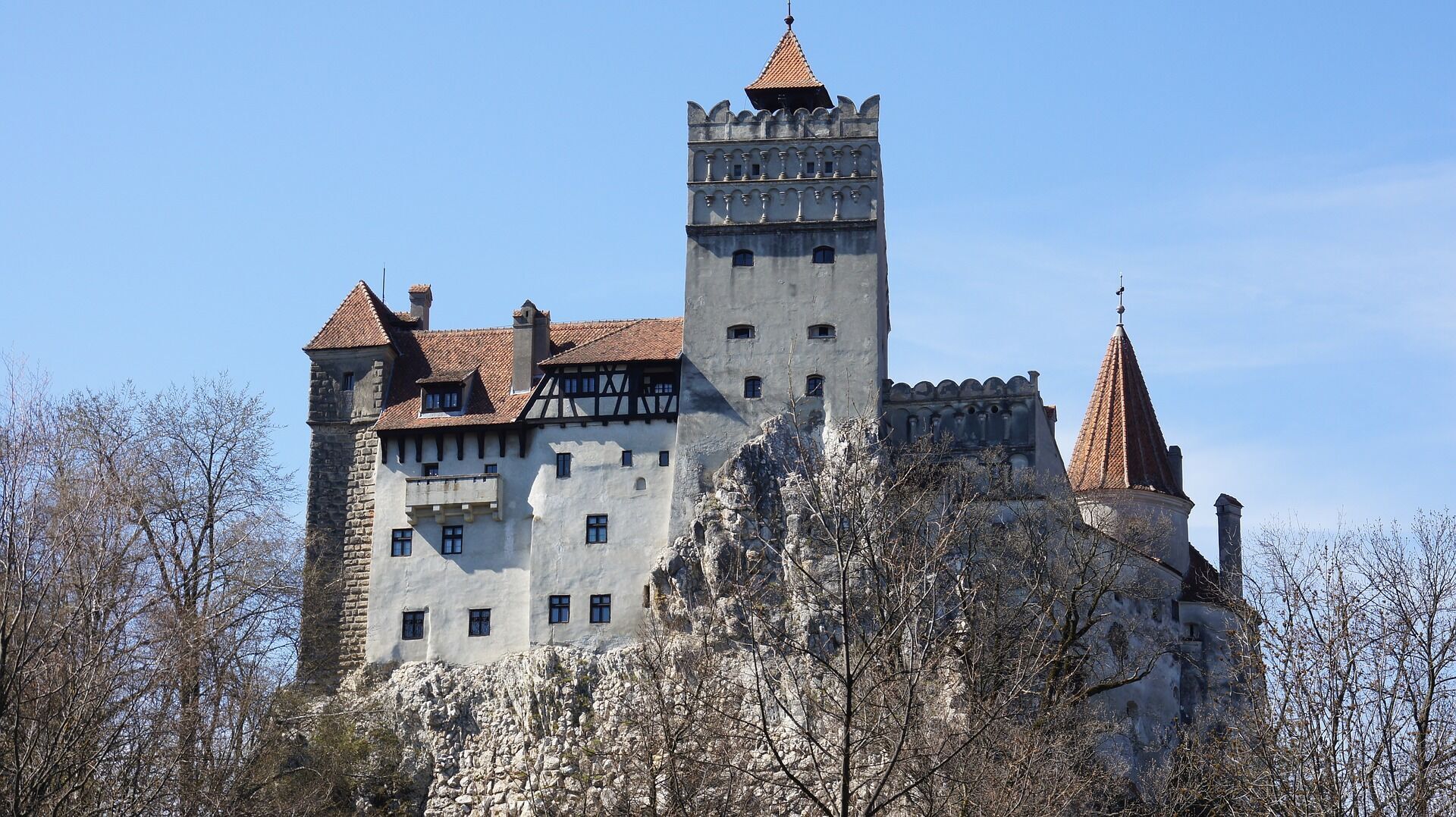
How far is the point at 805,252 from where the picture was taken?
51844 mm

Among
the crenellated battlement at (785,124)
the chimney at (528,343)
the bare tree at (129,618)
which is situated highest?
the crenellated battlement at (785,124)

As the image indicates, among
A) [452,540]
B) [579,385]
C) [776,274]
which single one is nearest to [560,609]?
[452,540]

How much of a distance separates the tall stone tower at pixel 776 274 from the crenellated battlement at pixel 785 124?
0.03 m

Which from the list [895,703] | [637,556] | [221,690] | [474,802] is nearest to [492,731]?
[474,802]

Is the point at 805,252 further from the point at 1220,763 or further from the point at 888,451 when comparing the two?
the point at 1220,763

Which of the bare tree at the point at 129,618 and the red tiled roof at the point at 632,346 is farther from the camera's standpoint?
the red tiled roof at the point at 632,346

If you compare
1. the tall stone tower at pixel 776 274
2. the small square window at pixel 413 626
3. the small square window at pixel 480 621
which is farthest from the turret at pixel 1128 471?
the small square window at pixel 413 626

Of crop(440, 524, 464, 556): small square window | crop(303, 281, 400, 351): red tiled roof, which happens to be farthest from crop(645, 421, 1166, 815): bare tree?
crop(303, 281, 400, 351): red tiled roof

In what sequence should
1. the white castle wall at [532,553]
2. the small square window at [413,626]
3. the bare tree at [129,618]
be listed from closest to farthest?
the bare tree at [129,618], the white castle wall at [532,553], the small square window at [413,626]

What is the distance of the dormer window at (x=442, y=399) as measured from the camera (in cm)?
5272

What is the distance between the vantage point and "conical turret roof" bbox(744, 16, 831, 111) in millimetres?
55438

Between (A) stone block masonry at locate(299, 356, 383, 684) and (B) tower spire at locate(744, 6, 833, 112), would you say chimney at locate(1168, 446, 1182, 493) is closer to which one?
(B) tower spire at locate(744, 6, 833, 112)

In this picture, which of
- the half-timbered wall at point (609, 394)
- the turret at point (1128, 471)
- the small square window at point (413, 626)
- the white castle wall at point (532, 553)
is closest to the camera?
the white castle wall at point (532, 553)

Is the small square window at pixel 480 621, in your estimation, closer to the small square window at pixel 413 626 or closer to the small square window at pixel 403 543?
the small square window at pixel 413 626
